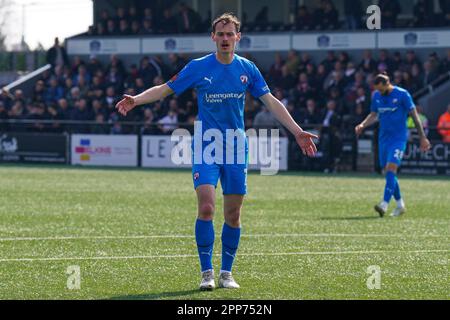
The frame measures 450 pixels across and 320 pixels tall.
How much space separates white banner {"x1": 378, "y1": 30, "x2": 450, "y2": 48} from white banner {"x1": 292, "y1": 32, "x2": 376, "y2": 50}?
Answer: 38 cm

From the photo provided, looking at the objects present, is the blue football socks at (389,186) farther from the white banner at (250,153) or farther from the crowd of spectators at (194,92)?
the crowd of spectators at (194,92)

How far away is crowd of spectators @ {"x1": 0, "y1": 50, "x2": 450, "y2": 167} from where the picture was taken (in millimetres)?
33000

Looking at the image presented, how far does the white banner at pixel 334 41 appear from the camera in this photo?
121ft

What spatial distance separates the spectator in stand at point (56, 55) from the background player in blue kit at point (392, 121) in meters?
25.6

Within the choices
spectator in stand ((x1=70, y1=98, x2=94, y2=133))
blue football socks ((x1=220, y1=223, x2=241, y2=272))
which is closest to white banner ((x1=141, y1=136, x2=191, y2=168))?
spectator in stand ((x1=70, y1=98, x2=94, y2=133))

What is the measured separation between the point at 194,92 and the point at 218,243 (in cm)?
2276

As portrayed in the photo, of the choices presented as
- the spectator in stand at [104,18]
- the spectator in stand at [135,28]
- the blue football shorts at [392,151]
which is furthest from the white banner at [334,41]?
the blue football shorts at [392,151]

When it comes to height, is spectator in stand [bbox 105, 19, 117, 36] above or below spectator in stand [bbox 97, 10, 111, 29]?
below

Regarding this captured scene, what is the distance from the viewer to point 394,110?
18922 mm

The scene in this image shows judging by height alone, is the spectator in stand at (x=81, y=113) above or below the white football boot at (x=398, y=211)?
above

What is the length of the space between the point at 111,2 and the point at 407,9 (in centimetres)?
1233

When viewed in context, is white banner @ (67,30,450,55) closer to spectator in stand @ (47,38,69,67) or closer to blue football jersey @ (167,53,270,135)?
spectator in stand @ (47,38,69,67)

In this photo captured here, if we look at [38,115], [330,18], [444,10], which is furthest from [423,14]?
[38,115]
